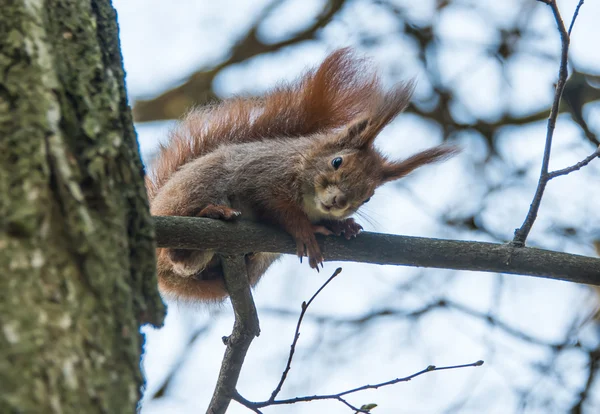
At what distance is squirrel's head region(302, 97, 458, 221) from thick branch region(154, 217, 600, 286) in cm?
71

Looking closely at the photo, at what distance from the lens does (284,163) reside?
3.21 meters

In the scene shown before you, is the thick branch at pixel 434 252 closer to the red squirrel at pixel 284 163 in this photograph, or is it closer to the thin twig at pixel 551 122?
the thin twig at pixel 551 122

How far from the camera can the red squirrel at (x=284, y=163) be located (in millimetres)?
2959

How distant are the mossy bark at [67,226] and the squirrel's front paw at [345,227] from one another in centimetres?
148

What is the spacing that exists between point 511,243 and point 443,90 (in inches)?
123

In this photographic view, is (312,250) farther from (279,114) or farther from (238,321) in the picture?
(279,114)

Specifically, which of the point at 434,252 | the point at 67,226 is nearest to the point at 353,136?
the point at 434,252

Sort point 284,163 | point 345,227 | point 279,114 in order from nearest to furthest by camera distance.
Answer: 1. point 345,227
2. point 284,163
3. point 279,114

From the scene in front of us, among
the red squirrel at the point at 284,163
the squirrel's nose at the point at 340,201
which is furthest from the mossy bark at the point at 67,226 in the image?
the squirrel's nose at the point at 340,201

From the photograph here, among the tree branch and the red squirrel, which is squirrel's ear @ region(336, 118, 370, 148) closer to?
the red squirrel

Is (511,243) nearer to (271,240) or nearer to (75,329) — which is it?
(271,240)

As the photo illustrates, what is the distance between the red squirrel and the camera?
2.96m

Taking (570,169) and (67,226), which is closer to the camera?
(67,226)

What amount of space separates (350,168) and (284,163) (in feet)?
1.03
